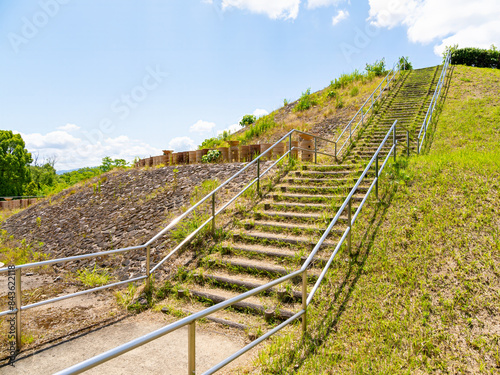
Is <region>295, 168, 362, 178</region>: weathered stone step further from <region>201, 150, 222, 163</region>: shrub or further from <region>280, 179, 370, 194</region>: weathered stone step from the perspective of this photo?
<region>201, 150, 222, 163</region>: shrub

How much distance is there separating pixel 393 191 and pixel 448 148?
482 centimetres

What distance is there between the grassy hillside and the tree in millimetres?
38922

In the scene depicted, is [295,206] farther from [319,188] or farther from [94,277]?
[94,277]

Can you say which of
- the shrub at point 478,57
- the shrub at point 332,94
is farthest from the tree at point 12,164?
the shrub at point 478,57

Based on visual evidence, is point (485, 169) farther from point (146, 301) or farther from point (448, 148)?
point (146, 301)

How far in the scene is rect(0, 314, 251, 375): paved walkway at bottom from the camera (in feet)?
10.6

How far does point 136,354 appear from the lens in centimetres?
351

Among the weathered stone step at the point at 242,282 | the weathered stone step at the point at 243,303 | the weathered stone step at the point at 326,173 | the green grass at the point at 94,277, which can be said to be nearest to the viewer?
the weathered stone step at the point at 243,303

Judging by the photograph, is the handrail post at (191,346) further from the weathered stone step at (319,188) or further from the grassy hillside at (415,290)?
the weathered stone step at (319,188)

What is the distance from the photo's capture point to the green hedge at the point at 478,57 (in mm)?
22984

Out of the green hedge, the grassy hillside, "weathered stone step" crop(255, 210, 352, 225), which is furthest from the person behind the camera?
the green hedge

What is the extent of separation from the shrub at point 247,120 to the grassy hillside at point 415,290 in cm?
1539

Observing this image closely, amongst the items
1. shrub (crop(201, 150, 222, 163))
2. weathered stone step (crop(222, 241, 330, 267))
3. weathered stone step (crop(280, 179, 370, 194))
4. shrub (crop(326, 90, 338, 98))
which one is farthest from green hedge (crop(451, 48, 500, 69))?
weathered stone step (crop(222, 241, 330, 267))

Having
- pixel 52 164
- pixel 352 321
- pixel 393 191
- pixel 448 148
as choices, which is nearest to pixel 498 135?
pixel 448 148
